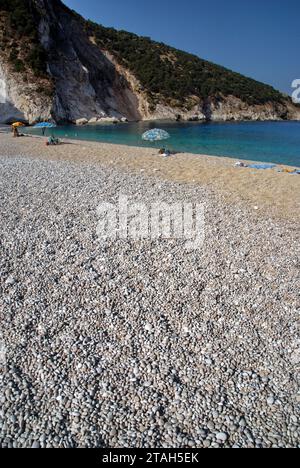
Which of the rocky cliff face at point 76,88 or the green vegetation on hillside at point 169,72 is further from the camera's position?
the green vegetation on hillside at point 169,72

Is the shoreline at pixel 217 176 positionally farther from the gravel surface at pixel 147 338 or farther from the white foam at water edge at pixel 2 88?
the white foam at water edge at pixel 2 88

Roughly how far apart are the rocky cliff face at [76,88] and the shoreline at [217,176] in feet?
131

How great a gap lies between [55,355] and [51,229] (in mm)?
5151

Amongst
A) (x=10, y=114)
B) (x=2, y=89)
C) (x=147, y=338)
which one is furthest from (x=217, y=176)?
(x=2, y=89)

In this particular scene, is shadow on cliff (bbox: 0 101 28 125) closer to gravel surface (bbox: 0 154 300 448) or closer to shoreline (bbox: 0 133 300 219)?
shoreline (bbox: 0 133 300 219)

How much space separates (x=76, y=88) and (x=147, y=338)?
7671 centimetres

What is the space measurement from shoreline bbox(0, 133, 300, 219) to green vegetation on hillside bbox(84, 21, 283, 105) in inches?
2803

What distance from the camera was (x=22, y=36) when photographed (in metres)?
66.0

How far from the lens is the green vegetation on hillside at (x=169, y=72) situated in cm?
9075

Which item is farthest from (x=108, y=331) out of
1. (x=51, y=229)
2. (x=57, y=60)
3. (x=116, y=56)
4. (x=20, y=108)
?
(x=116, y=56)

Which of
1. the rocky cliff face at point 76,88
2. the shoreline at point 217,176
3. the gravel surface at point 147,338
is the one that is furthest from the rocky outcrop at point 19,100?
the gravel surface at point 147,338

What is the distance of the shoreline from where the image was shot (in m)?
13.1

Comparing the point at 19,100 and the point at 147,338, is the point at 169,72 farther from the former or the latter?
the point at 147,338

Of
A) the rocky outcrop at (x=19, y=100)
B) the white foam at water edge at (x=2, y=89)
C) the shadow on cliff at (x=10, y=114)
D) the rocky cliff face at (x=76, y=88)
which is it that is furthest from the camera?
the rocky cliff face at (x=76, y=88)
